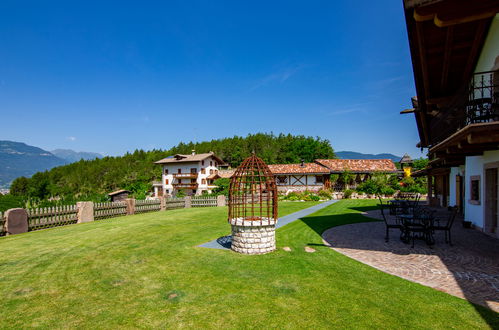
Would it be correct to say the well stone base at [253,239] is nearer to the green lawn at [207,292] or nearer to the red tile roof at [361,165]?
the green lawn at [207,292]

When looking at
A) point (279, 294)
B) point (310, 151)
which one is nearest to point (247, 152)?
point (310, 151)

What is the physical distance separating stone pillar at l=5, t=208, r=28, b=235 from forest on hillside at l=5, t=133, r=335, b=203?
48.2 metres

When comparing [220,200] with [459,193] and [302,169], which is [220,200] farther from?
[302,169]

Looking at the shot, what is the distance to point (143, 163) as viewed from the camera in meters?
75.0

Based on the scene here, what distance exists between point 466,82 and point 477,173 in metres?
→ 3.77

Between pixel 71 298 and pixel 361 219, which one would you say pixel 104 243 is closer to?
pixel 71 298

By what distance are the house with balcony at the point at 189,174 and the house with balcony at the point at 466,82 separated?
4172 cm

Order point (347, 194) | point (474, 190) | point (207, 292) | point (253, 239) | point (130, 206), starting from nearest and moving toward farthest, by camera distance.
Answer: point (207, 292) → point (253, 239) → point (474, 190) → point (130, 206) → point (347, 194)

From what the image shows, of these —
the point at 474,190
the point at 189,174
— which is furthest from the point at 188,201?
the point at 189,174

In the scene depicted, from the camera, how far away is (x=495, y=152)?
946 centimetres

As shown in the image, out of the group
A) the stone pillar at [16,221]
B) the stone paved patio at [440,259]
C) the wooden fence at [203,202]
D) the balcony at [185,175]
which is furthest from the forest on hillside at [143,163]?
the stone paved patio at [440,259]

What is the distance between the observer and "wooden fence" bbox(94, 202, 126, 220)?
16.1 metres

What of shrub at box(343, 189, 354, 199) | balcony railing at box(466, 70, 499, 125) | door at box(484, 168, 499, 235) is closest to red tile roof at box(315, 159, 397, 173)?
shrub at box(343, 189, 354, 199)

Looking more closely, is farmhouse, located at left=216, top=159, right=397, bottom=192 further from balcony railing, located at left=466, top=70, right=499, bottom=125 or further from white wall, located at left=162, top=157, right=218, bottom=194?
balcony railing, located at left=466, top=70, right=499, bottom=125
